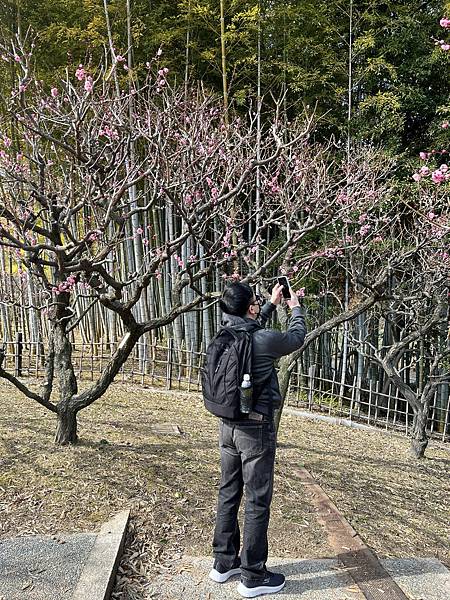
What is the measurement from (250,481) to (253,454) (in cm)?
11

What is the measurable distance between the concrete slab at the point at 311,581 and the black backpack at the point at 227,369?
80 cm

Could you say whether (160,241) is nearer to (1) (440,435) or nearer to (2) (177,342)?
(2) (177,342)

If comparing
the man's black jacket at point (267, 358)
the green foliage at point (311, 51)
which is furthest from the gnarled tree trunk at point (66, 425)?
the green foliage at point (311, 51)

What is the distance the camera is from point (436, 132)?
646 centimetres

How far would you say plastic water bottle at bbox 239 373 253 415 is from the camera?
6.56 feet

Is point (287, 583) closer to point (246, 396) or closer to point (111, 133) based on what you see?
point (246, 396)

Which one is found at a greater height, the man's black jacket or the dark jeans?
the man's black jacket

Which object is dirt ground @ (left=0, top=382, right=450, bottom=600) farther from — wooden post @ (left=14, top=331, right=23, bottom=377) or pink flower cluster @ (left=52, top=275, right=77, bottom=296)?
wooden post @ (left=14, top=331, right=23, bottom=377)

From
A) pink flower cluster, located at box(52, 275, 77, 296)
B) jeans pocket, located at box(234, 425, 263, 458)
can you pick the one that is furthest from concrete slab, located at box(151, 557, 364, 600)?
pink flower cluster, located at box(52, 275, 77, 296)

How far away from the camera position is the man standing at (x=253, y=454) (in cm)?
206

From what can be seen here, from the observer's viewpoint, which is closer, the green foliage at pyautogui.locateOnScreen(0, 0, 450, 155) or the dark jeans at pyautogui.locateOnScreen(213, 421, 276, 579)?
the dark jeans at pyautogui.locateOnScreen(213, 421, 276, 579)

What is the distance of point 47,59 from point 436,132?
16.1 ft

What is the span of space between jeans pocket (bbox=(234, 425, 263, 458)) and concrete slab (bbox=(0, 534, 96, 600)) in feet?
3.03

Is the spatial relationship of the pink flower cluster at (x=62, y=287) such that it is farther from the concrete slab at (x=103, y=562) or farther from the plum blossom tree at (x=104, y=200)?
the concrete slab at (x=103, y=562)
